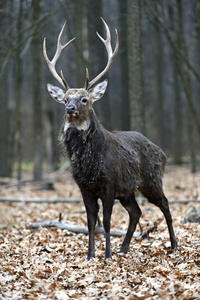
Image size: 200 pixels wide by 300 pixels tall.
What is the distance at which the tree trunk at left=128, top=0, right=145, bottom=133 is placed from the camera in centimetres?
994

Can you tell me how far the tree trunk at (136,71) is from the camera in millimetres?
9938

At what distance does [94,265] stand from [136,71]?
6.00 meters

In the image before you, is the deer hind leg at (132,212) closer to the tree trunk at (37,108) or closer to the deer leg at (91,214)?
the deer leg at (91,214)

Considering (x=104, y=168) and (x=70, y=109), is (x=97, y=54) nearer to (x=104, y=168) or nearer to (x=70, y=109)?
(x=70, y=109)

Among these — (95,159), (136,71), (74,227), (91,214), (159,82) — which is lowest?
(74,227)

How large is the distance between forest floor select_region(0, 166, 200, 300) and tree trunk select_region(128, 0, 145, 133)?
2.77 m

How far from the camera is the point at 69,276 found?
16.4ft

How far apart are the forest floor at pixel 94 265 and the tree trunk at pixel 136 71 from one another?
2.77m

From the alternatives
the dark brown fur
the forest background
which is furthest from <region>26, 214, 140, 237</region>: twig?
the forest background

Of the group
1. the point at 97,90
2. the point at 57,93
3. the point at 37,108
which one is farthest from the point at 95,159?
the point at 37,108

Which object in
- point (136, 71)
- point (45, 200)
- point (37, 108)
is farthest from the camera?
point (37, 108)

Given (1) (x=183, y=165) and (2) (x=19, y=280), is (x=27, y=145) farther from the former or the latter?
(2) (x=19, y=280)

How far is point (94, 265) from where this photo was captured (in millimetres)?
5473

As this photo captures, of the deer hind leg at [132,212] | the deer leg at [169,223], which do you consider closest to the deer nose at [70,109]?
the deer hind leg at [132,212]
